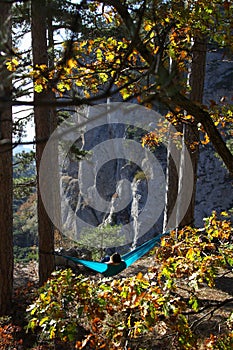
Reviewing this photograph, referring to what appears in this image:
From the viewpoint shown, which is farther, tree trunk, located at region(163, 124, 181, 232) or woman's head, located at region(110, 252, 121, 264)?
tree trunk, located at region(163, 124, 181, 232)

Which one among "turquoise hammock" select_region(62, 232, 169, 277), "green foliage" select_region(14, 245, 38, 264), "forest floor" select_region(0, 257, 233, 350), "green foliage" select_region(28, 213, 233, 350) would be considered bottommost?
"green foliage" select_region(14, 245, 38, 264)

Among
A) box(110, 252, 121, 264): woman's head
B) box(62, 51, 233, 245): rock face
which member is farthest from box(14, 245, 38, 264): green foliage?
box(110, 252, 121, 264): woman's head

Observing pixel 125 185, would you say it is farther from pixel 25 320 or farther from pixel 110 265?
pixel 25 320

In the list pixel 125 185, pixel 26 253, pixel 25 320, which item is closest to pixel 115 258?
pixel 25 320

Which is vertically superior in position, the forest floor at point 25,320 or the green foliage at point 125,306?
the green foliage at point 125,306

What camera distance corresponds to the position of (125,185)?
15.5 metres

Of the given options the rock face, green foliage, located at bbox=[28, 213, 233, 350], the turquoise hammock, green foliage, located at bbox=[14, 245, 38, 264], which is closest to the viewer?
green foliage, located at bbox=[28, 213, 233, 350]

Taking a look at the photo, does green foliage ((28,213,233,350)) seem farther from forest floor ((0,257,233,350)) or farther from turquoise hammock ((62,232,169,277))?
turquoise hammock ((62,232,169,277))

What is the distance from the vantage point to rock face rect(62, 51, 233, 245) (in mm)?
12055

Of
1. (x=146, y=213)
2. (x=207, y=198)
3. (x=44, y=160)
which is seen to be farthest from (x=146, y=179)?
(x=44, y=160)

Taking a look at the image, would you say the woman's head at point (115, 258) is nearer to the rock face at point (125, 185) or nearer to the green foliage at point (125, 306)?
the green foliage at point (125, 306)

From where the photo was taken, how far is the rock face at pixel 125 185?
39.5 feet

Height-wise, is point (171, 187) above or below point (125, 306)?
above

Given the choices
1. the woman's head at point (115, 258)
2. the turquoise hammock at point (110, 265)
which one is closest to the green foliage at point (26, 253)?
the turquoise hammock at point (110, 265)
